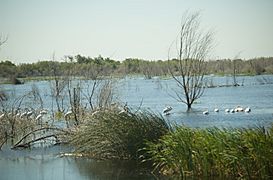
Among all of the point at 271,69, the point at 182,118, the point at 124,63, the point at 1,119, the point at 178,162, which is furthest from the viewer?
the point at 124,63

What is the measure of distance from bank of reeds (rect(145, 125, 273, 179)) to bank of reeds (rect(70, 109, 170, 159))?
1494 millimetres

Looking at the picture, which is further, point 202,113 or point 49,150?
point 202,113

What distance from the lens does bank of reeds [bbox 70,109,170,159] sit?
14320 millimetres

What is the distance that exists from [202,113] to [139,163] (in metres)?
14.8

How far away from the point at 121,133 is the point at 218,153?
3.66m

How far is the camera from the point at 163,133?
565 inches

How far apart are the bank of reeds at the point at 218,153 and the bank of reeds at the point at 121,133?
149 cm

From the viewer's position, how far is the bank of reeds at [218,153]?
10.8 meters

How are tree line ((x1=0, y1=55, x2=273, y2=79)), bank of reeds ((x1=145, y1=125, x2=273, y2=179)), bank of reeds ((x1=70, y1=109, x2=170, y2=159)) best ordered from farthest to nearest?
tree line ((x1=0, y1=55, x2=273, y2=79)), bank of reeds ((x1=70, y1=109, x2=170, y2=159)), bank of reeds ((x1=145, y1=125, x2=273, y2=179))

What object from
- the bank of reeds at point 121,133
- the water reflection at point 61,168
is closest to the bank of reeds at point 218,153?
the water reflection at point 61,168

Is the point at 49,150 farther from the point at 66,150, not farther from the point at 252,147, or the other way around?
the point at 252,147

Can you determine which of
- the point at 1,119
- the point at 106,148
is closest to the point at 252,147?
the point at 106,148

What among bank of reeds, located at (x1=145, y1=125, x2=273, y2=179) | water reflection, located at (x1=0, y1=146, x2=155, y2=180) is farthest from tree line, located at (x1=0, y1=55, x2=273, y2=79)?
bank of reeds, located at (x1=145, y1=125, x2=273, y2=179)

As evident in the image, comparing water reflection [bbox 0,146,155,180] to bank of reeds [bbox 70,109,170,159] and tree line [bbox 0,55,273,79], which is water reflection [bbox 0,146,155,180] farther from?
tree line [bbox 0,55,273,79]
